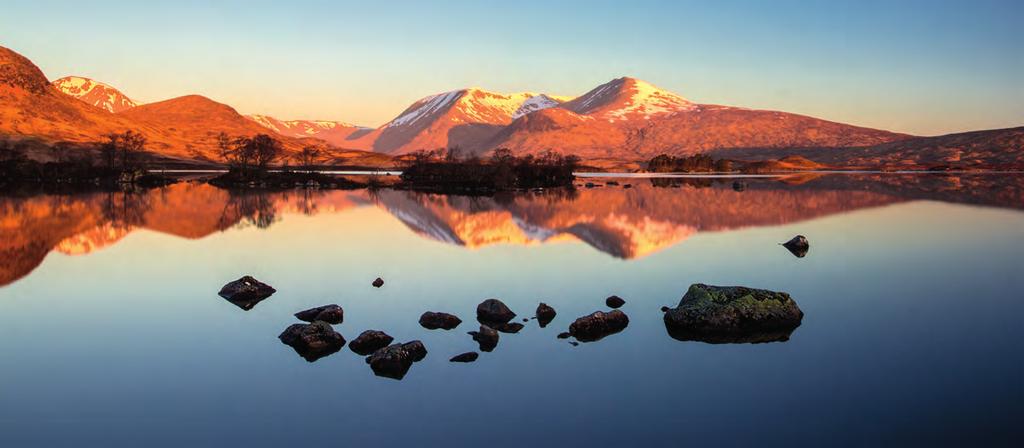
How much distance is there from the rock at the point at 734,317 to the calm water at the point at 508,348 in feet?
2.55

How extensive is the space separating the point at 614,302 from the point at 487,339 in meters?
7.34

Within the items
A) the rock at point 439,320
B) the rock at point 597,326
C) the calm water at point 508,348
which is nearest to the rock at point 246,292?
the calm water at point 508,348

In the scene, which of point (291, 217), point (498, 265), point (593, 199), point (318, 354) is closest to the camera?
point (318, 354)

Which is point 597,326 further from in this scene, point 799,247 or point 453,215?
point 453,215

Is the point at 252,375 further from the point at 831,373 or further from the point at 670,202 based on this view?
the point at 670,202

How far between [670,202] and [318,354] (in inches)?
2689

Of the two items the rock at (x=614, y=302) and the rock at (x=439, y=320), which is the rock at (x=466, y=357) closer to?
the rock at (x=439, y=320)

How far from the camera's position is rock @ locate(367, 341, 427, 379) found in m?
16.8

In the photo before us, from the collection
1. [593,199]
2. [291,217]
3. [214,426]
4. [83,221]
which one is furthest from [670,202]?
[214,426]

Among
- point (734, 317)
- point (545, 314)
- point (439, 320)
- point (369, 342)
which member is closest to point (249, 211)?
point (439, 320)

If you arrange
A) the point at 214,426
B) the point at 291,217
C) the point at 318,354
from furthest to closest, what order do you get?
the point at 291,217 < the point at 318,354 < the point at 214,426

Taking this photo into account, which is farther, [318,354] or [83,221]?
[83,221]

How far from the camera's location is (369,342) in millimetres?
18797

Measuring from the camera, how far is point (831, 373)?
55.7ft
